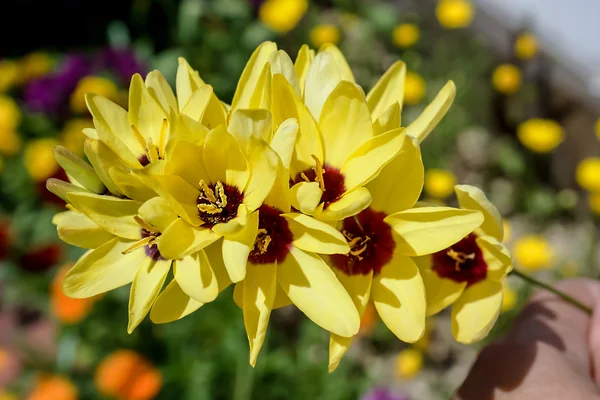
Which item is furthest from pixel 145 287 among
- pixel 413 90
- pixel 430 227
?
pixel 413 90

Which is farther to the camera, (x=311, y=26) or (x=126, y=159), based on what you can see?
(x=311, y=26)

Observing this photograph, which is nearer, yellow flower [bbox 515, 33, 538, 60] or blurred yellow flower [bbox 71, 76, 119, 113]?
blurred yellow flower [bbox 71, 76, 119, 113]

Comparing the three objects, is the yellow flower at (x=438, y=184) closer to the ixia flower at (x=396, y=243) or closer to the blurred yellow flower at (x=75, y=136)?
the blurred yellow flower at (x=75, y=136)

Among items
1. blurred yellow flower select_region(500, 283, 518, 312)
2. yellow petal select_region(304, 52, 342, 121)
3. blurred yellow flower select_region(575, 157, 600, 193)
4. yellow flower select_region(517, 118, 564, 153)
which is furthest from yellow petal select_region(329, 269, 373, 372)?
yellow flower select_region(517, 118, 564, 153)

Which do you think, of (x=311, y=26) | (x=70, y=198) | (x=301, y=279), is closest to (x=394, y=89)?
(x=301, y=279)

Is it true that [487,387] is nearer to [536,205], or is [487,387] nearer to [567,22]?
[536,205]

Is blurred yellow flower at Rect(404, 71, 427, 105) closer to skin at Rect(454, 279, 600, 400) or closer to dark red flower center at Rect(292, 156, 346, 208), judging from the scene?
skin at Rect(454, 279, 600, 400)
